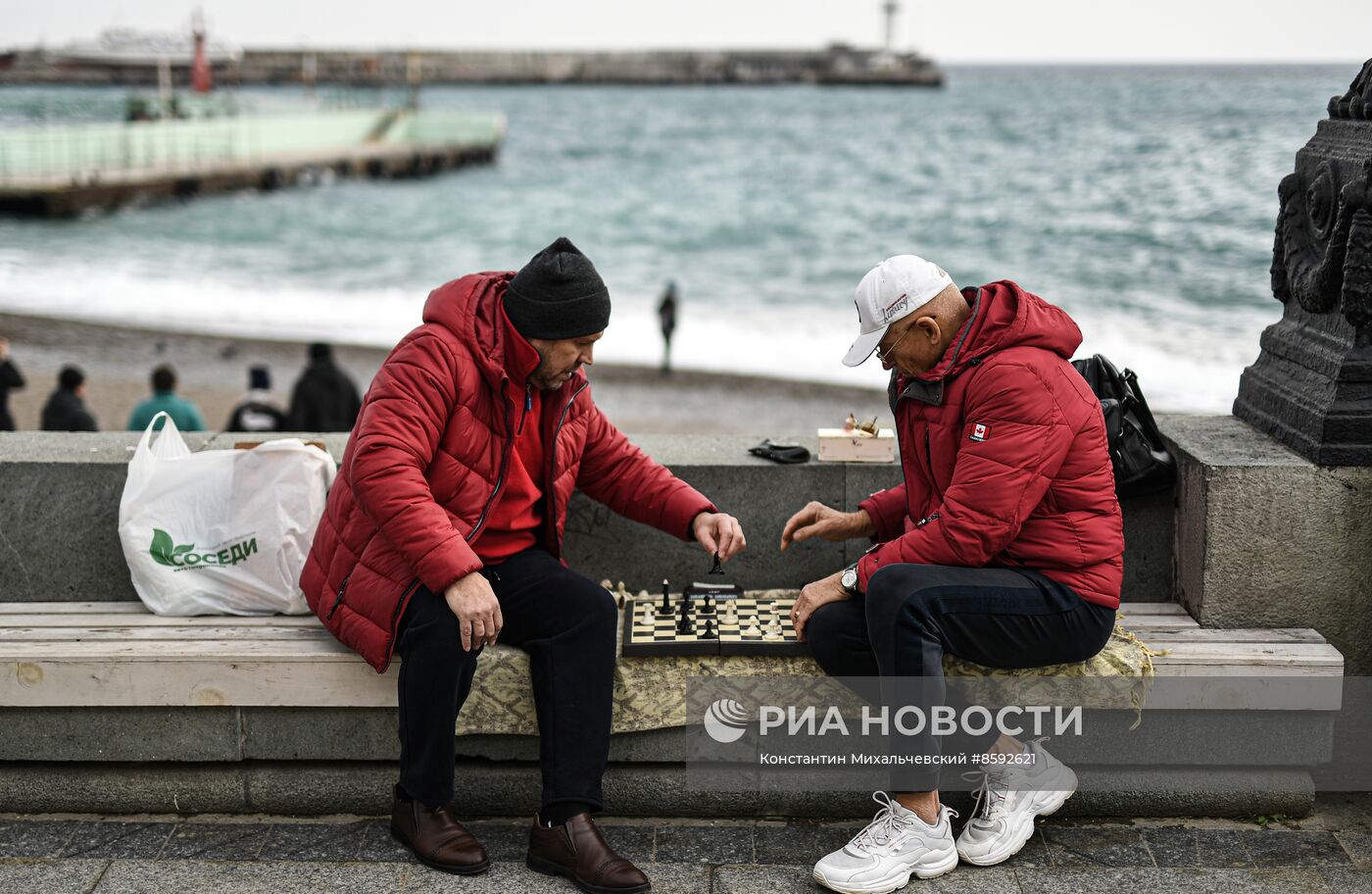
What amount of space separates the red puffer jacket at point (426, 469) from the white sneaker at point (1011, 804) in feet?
4.04

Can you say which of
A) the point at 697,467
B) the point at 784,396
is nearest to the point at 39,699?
the point at 697,467

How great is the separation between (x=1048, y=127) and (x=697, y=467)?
64.6 m

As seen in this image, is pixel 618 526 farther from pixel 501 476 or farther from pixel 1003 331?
pixel 1003 331

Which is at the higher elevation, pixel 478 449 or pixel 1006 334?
pixel 1006 334

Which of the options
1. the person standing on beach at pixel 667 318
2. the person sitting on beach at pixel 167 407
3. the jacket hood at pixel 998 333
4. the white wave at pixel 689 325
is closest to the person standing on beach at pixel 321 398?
the person sitting on beach at pixel 167 407

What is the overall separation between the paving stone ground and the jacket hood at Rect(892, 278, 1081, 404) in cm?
112

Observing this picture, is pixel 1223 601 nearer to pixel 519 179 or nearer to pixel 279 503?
pixel 279 503

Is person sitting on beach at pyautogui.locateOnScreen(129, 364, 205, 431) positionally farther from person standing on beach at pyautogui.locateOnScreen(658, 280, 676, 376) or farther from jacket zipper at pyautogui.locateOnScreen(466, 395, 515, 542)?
person standing on beach at pyautogui.locateOnScreen(658, 280, 676, 376)

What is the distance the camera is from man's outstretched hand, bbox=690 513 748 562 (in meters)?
3.64

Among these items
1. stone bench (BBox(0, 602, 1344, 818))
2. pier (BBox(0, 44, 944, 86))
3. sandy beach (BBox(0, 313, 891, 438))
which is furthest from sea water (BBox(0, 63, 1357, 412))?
pier (BBox(0, 44, 944, 86))

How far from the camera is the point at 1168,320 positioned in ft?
78.6

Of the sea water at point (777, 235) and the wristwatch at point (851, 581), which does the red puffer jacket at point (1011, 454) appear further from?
the sea water at point (777, 235)

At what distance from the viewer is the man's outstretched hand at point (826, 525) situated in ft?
12.1

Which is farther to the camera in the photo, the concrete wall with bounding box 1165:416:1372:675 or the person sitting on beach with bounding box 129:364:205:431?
the person sitting on beach with bounding box 129:364:205:431
